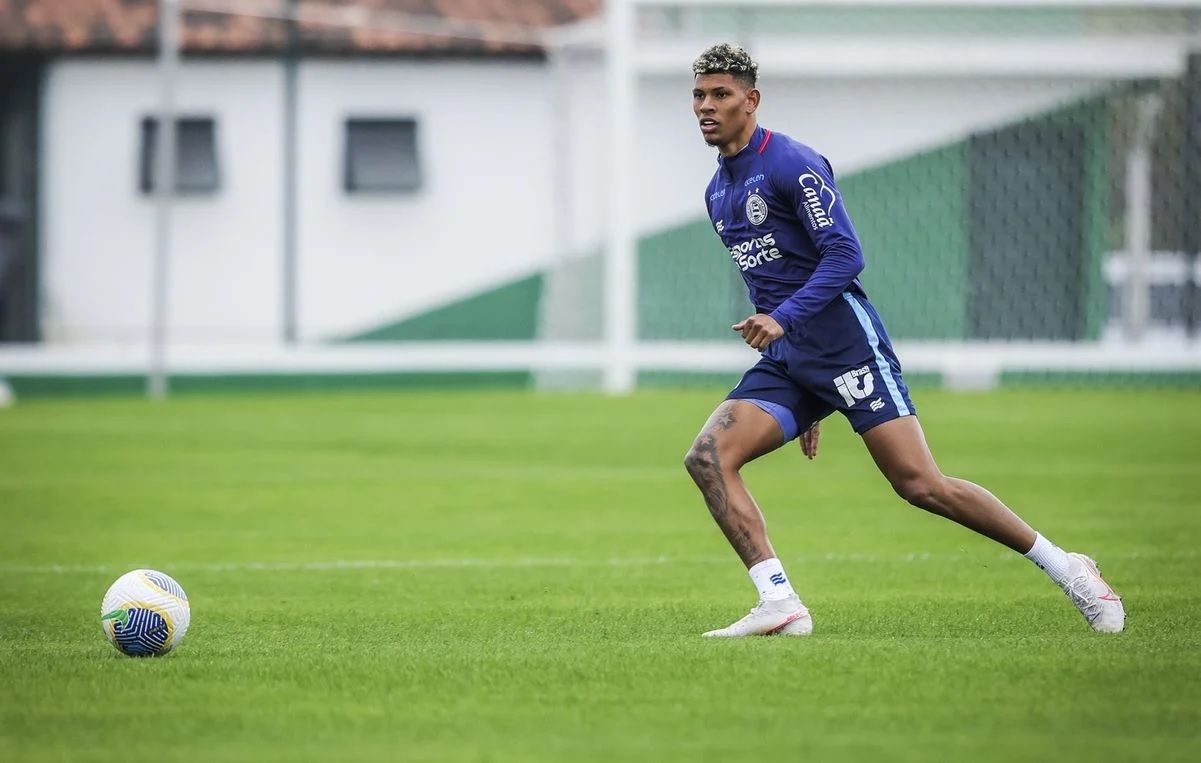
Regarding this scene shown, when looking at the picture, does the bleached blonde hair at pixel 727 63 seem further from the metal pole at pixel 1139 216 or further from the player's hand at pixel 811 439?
the metal pole at pixel 1139 216

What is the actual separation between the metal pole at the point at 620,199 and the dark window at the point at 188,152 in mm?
5818

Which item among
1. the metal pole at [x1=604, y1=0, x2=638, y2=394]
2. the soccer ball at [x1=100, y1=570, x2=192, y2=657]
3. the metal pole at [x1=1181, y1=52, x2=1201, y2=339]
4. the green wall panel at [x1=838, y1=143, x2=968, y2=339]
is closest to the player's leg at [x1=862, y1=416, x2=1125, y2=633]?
the soccer ball at [x1=100, y1=570, x2=192, y2=657]

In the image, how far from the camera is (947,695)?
21.8 feet

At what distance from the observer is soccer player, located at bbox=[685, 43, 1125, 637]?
26.2 ft

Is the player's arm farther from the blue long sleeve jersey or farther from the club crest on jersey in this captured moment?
the club crest on jersey

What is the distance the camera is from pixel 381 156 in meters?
28.1

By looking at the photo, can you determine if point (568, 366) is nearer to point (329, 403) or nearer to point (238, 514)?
point (329, 403)

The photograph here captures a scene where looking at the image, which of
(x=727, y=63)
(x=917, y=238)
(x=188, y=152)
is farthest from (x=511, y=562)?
(x=188, y=152)

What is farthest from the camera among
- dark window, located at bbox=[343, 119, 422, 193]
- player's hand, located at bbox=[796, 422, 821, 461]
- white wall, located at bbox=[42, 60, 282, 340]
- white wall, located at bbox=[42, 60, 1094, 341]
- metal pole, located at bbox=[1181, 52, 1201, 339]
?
dark window, located at bbox=[343, 119, 422, 193]

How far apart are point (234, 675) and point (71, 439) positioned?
508 inches

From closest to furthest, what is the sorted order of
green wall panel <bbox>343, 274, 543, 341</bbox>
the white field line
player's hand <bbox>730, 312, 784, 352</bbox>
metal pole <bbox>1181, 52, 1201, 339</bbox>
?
player's hand <bbox>730, 312, 784, 352</bbox>, the white field line, metal pole <bbox>1181, 52, 1201, 339</bbox>, green wall panel <bbox>343, 274, 543, 341</bbox>

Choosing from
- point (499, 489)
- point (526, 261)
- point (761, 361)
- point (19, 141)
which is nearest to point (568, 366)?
point (526, 261)

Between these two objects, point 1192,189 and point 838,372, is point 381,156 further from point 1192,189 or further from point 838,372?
point 838,372

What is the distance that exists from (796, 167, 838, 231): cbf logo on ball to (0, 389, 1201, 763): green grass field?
64.0 inches
